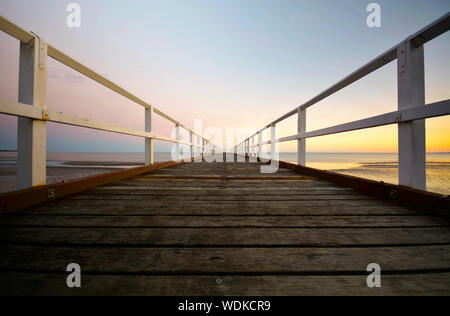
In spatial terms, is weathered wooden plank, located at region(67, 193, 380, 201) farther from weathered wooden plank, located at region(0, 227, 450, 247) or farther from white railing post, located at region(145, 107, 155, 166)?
white railing post, located at region(145, 107, 155, 166)

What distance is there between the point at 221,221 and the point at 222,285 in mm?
420

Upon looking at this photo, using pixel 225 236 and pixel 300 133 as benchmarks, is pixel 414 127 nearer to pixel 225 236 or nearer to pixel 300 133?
pixel 225 236

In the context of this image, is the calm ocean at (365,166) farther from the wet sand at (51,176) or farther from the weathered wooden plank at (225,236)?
the weathered wooden plank at (225,236)

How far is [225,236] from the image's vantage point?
0.71 metres

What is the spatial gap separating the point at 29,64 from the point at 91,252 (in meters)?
1.19

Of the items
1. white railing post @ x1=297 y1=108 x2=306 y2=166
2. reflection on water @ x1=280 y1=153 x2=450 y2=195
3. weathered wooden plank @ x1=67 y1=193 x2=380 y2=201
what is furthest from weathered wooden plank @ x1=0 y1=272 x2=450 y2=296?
reflection on water @ x1=280 y1=153 x2=450 y2=195

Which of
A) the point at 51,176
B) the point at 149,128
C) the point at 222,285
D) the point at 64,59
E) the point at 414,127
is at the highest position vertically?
the point at 64,59

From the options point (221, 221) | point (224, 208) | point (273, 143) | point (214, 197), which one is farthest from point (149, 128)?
point (273, 143)

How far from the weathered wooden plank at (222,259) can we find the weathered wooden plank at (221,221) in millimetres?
198

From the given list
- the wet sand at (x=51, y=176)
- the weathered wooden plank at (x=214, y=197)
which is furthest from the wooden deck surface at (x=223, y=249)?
the wet sand at (x=51, y=176)

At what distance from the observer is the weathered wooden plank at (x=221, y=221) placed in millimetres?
804

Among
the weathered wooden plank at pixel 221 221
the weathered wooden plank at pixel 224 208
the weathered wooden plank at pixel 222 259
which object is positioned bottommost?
the weathered wooden plank at pixel 222 259

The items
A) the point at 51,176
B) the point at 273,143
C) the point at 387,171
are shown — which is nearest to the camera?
the point at 273,143

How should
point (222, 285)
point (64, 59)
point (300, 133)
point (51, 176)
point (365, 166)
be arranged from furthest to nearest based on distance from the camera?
point (365, 166) → point (51, 176) → point (300, 133) → point (64, 59) → point (222, 285)
